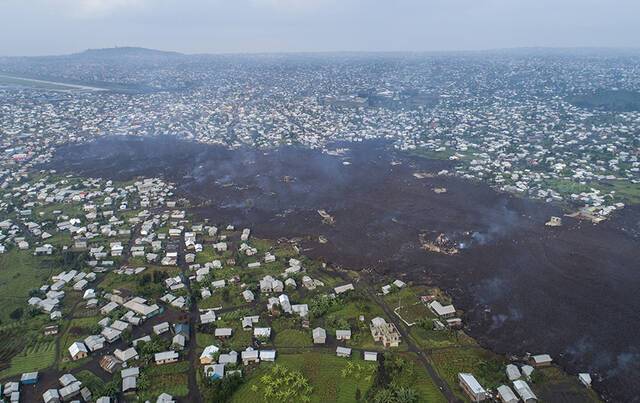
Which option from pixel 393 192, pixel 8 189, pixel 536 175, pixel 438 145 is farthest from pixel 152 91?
pixel 536 175

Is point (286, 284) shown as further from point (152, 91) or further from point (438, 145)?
point (152, 91)

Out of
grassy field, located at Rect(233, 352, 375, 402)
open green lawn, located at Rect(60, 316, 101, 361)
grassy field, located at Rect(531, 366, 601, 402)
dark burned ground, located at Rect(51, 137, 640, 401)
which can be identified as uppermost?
open green lawn, located at Rect(60, 316, 101, 361)

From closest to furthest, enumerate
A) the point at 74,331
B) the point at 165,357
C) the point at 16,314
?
the point at 165,357
the point at 74,331
the point at 16,314

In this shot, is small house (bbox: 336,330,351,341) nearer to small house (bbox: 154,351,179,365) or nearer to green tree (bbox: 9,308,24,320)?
small house (bbox: 154,351,179,365)

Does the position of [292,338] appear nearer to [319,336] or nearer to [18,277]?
[319,336]

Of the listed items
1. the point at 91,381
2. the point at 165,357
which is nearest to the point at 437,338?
the point at 165,357

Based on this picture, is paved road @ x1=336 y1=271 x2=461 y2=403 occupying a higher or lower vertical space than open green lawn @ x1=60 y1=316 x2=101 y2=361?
lower

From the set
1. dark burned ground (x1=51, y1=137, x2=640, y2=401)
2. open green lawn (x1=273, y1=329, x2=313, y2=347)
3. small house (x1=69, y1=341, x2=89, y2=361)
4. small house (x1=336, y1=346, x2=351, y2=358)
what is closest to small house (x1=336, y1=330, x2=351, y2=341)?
small house (x1=336, y1=346, x2=351, y2=358)
